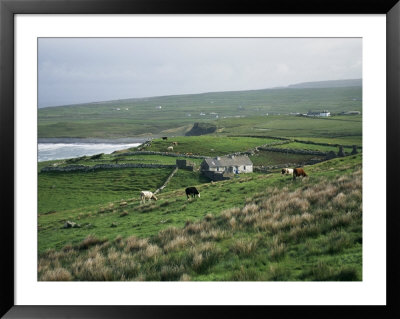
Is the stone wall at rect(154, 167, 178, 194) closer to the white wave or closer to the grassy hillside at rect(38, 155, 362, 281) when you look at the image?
the white wave

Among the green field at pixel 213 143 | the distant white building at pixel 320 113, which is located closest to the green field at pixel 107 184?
the green field at pixel 213 143

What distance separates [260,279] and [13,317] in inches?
138

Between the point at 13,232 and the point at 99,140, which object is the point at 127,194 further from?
the point at 13,232

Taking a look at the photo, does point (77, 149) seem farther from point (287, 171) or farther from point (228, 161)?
point (287, 171)

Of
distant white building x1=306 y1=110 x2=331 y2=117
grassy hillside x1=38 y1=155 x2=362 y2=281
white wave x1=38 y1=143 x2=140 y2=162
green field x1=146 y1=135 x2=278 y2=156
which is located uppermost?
distant white building x1=306 y1=110 x2=331 y2=117

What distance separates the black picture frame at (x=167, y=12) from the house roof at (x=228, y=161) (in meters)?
4.72

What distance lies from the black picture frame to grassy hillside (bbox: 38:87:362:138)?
6.28ft

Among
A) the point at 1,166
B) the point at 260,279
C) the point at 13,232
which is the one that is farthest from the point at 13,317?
the point at 260,279

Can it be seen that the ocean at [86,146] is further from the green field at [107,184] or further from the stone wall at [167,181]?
the stone wall at [167,181]

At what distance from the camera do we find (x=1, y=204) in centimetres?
450

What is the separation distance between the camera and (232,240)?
201 inches

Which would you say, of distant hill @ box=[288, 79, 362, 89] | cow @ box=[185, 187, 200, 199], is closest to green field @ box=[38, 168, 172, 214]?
cow @ box=[185, 187, 200, 199]

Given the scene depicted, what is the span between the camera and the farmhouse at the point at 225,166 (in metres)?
9.09

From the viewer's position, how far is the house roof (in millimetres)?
9086
